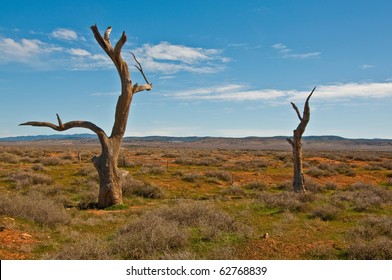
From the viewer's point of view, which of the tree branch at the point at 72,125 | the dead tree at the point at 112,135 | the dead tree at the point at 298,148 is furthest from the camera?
the dead tree at the point at 298,148

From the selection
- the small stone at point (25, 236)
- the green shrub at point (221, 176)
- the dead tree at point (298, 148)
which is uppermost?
the dead tree at point (298, 148)

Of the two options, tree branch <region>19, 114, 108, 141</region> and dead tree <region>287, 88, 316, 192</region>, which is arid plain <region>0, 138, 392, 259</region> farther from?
tree branch <region>19, 114, 108, 141</region>

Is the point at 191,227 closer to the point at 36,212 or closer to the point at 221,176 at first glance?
the point at 36,212

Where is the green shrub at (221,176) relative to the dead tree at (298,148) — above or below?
below

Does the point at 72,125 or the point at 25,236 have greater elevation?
the point at 72,125

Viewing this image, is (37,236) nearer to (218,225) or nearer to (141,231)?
(141,231)

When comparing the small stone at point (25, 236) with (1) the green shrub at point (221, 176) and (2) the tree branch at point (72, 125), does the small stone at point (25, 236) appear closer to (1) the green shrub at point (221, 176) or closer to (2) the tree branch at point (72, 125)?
(2) the tree branch at point (72, 125)

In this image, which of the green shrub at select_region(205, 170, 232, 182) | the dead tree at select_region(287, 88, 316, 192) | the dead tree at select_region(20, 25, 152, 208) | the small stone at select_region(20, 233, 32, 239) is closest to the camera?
the small stone at select_region(20, 233, 32, 239)

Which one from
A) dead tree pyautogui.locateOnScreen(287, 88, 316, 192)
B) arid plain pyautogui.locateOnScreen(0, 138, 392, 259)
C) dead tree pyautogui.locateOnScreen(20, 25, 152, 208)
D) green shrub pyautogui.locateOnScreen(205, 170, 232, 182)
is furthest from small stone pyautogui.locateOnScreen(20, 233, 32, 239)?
green shrub pyautogui.locateOnScreen(205, 170, 232, 182)

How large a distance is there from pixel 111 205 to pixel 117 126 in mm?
3007

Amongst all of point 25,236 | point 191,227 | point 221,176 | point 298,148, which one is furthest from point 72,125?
point 221,176

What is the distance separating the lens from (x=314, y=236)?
30.8ft

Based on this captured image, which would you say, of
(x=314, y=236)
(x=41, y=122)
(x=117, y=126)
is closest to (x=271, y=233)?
(x=314, y=236)

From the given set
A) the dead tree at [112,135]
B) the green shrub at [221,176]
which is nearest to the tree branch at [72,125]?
the dead tree at [112,135]
